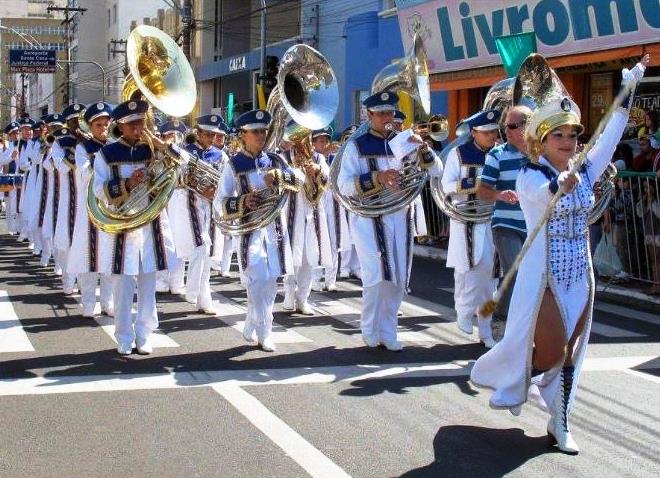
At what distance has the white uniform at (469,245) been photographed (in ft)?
29.0

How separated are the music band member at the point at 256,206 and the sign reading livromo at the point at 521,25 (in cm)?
874

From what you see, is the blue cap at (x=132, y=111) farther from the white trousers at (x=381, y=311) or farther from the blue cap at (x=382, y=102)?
the white trousers at (x=381, y=311)

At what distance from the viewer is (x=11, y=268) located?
14.0 m

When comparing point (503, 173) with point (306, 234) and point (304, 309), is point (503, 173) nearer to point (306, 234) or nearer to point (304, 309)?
point (304, 309)

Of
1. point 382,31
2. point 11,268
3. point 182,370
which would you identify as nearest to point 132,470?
point 182,370

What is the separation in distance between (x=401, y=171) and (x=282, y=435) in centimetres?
330

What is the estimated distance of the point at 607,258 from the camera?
12.4 meters

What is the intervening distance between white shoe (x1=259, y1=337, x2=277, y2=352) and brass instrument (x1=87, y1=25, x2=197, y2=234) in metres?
1.37

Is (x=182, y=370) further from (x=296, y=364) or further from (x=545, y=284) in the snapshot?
(x=545, y=284)

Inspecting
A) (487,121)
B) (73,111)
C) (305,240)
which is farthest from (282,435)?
(73,111)

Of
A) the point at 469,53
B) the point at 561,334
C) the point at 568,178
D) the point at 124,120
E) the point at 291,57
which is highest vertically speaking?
the point at 469,53

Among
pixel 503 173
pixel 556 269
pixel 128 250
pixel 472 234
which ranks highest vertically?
pixel 503 173

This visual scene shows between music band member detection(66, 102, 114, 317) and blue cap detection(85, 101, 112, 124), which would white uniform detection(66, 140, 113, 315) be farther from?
blue cap detection(85, 101, 112, 124)

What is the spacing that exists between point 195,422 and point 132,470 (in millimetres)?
915
